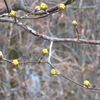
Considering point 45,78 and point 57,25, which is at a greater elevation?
point 57,25

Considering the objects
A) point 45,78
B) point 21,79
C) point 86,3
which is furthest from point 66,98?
point 86,3

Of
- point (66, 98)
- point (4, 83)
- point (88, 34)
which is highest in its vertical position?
point (88, 34)

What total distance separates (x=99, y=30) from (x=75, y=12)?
17.8 inches

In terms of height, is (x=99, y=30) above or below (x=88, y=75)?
above

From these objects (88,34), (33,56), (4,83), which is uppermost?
(88,34)

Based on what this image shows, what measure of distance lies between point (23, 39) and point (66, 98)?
1.23 metres

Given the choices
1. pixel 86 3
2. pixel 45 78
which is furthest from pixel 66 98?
pixel 86 3

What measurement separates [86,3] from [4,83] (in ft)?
5.77

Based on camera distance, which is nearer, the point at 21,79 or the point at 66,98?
the point at 21,79

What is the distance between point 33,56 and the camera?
4.64 metres

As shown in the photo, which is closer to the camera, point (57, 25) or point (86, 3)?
point (86, 3)

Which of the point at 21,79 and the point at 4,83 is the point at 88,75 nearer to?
the point at 21,79

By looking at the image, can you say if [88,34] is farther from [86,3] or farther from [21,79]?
[21,79]

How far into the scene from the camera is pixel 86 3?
417 centimetres
